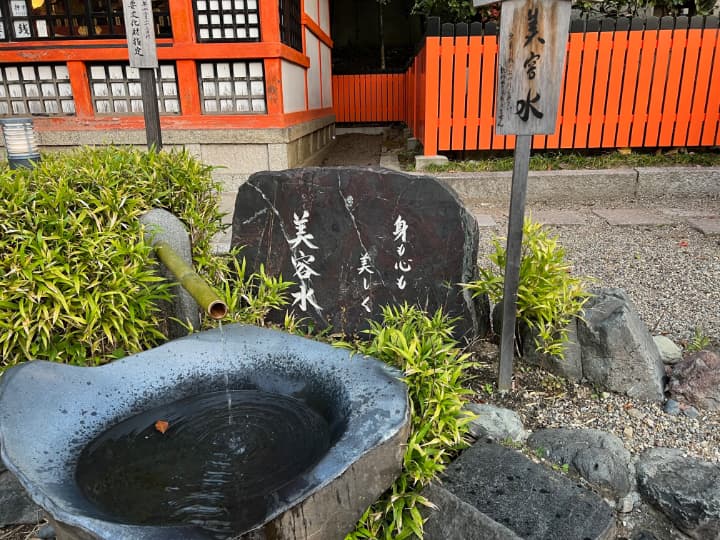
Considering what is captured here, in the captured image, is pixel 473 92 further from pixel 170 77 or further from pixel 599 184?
pixel 170 77

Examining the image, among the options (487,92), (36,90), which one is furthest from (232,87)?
(487,92)

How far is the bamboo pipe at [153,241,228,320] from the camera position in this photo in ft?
6.99

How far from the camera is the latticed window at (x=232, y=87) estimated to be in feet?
25.8

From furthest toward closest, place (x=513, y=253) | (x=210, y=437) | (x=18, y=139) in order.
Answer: (x=18, y=139) → (x=513, y=253) → (x=210, y=437)

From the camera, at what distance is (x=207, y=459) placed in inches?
84.1

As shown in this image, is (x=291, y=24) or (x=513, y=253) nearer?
(x=513, y=253)

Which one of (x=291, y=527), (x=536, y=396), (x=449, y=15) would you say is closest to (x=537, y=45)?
(x=536, y=396)

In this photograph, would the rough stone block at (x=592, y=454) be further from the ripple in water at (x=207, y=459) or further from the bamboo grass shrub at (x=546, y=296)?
the ripple in water at (x=207, y=459)

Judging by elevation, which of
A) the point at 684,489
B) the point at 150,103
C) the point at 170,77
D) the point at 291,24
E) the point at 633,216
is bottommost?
the point at 684,489

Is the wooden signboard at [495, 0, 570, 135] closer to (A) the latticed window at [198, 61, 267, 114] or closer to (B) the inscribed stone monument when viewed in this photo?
(B) the inscribed stone monument

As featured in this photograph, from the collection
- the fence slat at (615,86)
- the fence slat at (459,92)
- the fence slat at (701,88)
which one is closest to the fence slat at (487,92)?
the fence slat at (459,92)

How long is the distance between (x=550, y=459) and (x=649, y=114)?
726cm

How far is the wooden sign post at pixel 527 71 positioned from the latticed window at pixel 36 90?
7.62 metres

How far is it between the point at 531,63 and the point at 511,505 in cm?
207
